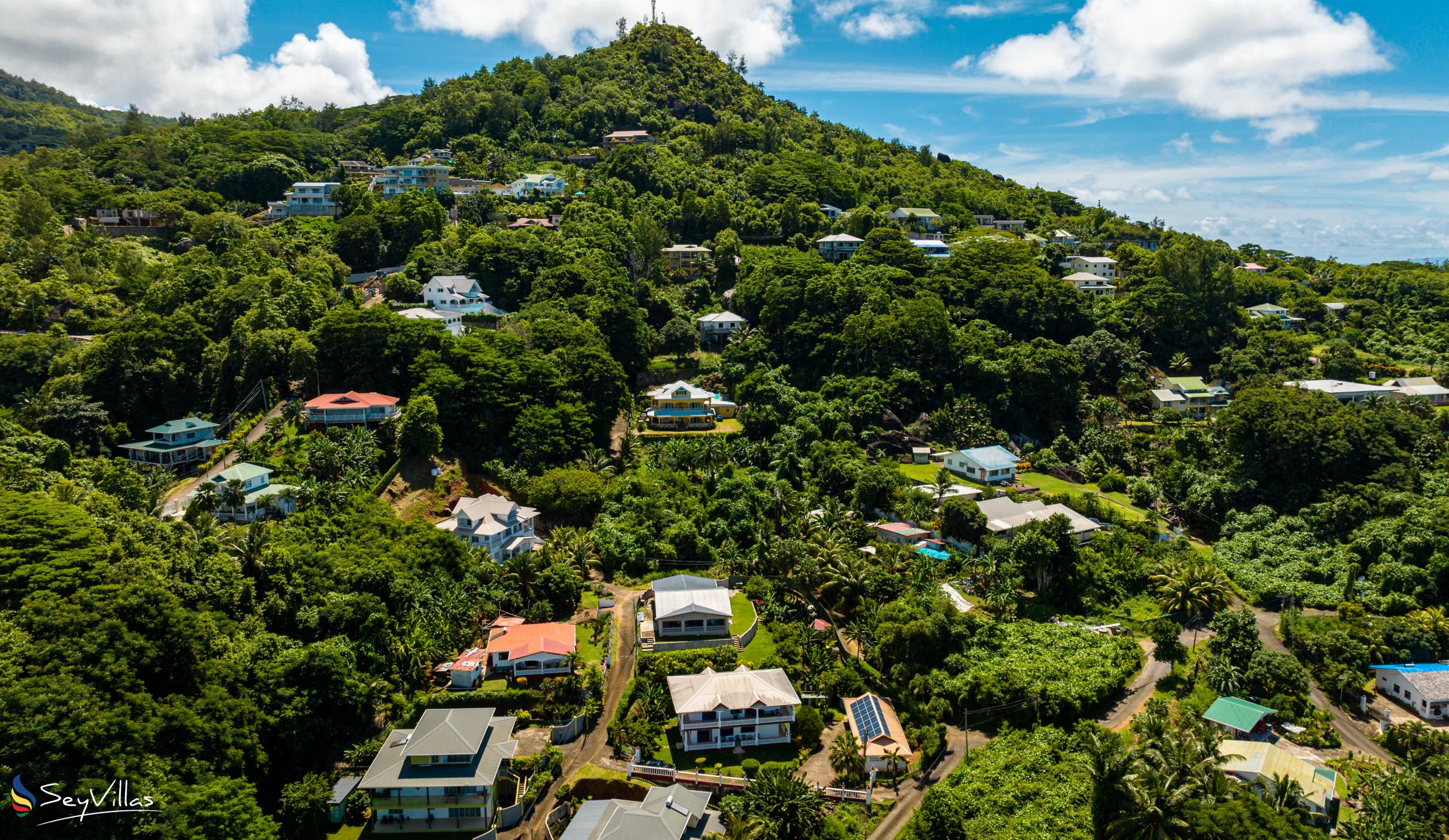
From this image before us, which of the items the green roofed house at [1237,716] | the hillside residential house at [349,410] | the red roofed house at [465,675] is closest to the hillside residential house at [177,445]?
the hillside residential house at [349,410]

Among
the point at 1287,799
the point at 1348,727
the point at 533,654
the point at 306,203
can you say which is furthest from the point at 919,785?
the point at 306,203

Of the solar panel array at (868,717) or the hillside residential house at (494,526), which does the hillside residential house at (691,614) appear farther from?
the hillside residential house at (494,526)

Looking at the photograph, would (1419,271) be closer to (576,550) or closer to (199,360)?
(576,550)

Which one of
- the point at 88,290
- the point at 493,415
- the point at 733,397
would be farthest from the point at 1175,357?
the point at 88,290

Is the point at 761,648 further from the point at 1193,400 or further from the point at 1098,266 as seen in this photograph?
the point at 1098,266

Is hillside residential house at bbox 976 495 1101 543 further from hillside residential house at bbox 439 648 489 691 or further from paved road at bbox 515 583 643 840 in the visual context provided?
hillside residential house at bbox 439 648 489 691

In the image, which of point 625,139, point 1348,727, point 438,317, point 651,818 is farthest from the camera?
point 625,139
